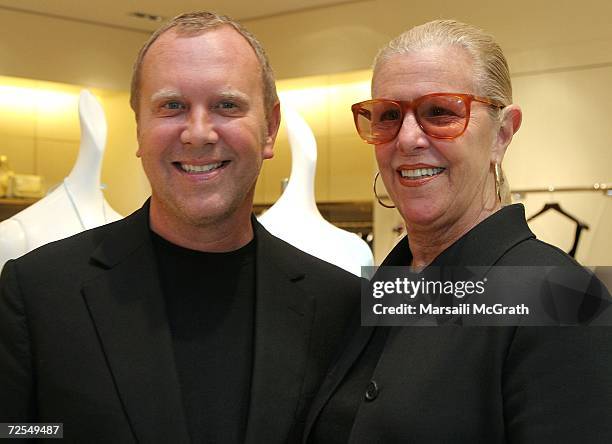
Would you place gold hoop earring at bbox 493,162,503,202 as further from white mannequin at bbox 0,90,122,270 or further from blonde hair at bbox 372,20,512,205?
white mannequin at bbox 0,90,122,270

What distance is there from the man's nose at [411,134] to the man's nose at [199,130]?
0.32 m

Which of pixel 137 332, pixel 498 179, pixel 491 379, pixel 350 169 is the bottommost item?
pixel 491 379

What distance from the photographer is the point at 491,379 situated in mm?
1201

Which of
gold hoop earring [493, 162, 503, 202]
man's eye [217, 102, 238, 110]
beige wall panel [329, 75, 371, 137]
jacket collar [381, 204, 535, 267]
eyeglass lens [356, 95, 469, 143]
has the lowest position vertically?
jacket collar [381, 204, 535, 267]

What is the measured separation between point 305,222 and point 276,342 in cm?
104

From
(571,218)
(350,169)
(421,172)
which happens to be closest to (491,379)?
(421,172)

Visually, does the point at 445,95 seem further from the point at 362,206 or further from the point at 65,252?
the point at 362,206

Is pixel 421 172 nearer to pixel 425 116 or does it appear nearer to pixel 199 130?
pixel 425 116

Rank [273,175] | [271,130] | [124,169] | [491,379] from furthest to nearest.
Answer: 1. [124,169]
2. [273,175]
3. [271,130]
4. [491,379]

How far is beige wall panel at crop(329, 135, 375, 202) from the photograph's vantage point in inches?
223

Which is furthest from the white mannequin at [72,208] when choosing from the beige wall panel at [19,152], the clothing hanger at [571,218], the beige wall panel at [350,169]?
the beige wall panel at [19,152]

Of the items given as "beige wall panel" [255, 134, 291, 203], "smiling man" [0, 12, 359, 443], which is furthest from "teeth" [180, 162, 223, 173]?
"beige wall panel" [255, 134, 291, 203]

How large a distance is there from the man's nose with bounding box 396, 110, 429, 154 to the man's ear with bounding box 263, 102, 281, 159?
1.02ft

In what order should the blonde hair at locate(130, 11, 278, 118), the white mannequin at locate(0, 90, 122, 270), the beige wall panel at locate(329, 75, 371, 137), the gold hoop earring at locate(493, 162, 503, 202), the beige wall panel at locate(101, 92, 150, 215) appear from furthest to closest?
the beige wall panel at locate(101, 92, 150, 215) < the beige wall panel at locate(329, 75, 371, 137) < the white mannequin at locate(0, 90, 122, 270) < the blonde hair at locate(130, 11, 278, 118) < the gold hoop earring at locate(493, 162, 503, 202)
